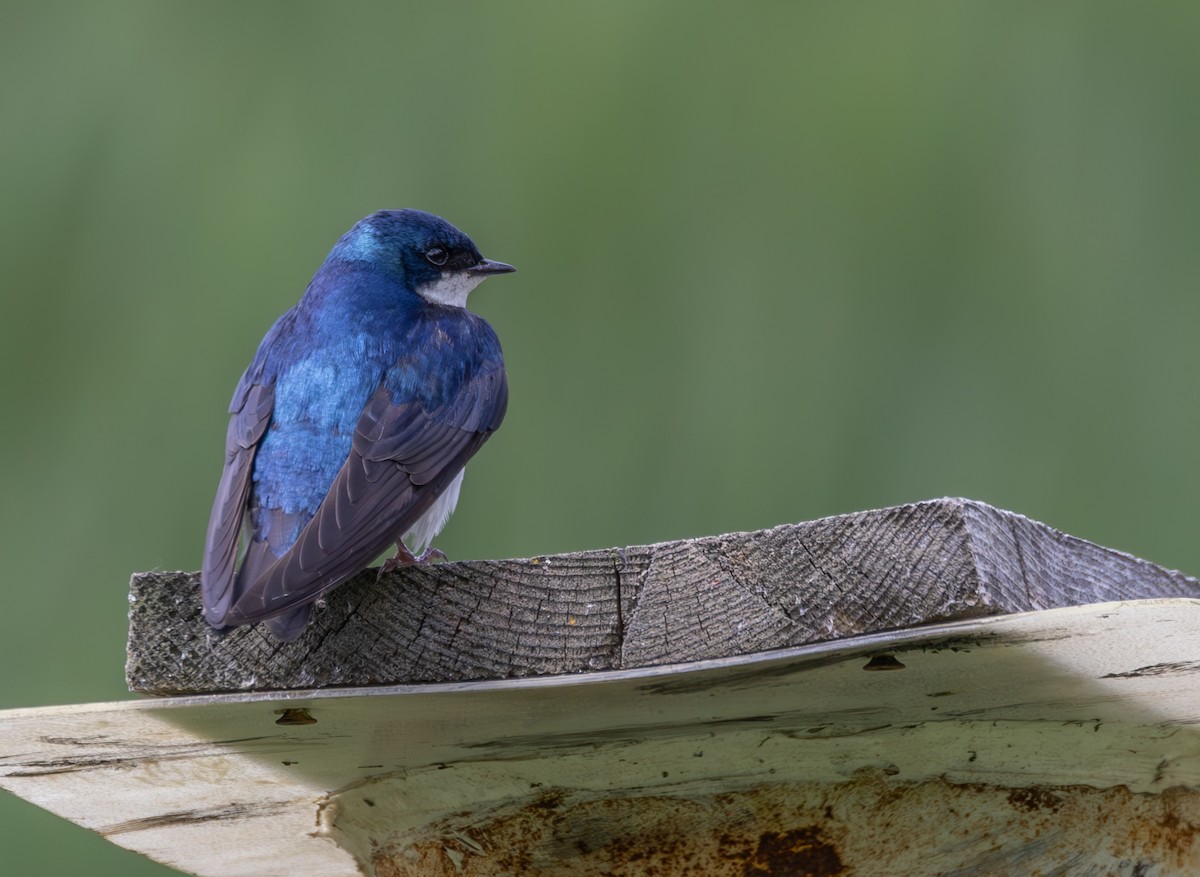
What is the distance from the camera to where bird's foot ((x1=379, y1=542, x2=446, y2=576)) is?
1452 millimetres

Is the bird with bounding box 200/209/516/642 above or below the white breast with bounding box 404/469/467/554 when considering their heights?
above

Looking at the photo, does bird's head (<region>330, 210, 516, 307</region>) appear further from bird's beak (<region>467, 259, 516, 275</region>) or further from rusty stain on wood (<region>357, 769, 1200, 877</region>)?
rusty stain on wood (<region>357, 769, 1200, 877</region>)

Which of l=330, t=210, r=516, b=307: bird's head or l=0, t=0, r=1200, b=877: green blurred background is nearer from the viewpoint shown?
l=330, t=210, r=516, b=307: bird's head

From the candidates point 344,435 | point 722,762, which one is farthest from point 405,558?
point 722,762

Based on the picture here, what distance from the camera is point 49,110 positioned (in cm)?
396

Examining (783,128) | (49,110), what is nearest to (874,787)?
(783,128)

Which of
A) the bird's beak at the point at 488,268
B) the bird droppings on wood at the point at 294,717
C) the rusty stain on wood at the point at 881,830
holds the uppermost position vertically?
the bird's beak at the point at 488,268

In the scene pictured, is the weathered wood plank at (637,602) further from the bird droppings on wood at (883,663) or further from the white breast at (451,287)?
the white breast at (451,287)

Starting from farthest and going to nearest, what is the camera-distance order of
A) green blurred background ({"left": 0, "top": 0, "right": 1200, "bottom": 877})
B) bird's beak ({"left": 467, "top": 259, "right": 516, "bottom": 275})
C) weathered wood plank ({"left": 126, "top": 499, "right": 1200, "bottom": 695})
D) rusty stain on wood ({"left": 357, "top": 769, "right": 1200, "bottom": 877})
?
green blurred background ({"left": 0, "top": 0, "right": 1200, "bottom": 877}) → bird's beak ({"left": 467, "top": 259, "right": 516, "bottom": 275}) → rusty stain on wood ({"left": 357, "top": 769, "right": 1200, "bottom": 877}) → weathered wood plank ({"left": 126, "top": 499, "right": 1200, "bottom": 695})

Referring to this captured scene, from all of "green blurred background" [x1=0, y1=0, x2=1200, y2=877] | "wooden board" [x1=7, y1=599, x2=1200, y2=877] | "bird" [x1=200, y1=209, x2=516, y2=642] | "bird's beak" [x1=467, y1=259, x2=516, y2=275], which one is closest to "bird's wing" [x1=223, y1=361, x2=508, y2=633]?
"bird" [x1=200, y1=209, x2=516, y2=642]

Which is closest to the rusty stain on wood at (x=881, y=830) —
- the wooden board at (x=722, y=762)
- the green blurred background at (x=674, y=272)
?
the wooden board at (x=722, y=762)

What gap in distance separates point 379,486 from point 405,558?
0.28 meters

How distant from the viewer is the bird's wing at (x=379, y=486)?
1.37 m

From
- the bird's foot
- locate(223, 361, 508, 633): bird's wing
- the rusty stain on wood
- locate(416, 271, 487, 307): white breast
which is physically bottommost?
the rusty stain on wood
